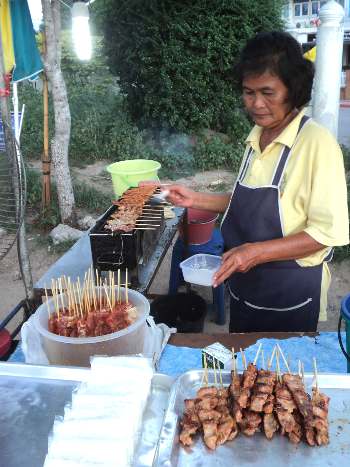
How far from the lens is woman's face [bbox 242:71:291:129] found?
2188mm

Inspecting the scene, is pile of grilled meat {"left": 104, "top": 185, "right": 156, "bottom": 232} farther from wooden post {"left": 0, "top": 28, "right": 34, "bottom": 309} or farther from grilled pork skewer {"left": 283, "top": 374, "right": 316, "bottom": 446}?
grilled pork skewer {"left": 283, "top": 374, "right": 316, "bottom": 446}

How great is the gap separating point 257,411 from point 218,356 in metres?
0.57

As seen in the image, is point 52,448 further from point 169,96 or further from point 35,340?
point 169,96

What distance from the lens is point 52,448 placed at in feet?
3.84

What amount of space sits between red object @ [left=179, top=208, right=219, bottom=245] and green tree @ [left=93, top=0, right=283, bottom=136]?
6.08 m

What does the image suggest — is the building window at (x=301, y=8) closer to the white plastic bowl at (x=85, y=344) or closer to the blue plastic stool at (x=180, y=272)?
the blue plastic stool at (x=180, y=272)

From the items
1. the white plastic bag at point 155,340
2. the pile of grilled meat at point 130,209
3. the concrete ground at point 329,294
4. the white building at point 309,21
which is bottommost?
the concrete ground at point 329,294

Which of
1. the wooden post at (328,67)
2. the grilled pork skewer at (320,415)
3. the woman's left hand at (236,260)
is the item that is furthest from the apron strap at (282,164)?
the wooden post at (328,67)

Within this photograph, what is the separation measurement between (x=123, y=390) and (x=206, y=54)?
1018 cm

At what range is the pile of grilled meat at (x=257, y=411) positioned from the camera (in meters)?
1.34

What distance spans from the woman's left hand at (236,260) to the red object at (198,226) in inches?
102

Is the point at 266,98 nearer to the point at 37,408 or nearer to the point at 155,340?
the point at 155,340

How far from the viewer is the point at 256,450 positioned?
132 centimetres

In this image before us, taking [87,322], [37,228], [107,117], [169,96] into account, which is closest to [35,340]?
[87,322]
